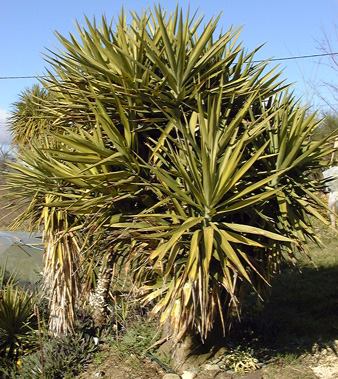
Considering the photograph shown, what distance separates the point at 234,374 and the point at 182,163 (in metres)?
2.62

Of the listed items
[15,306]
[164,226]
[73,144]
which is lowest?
[15,306]

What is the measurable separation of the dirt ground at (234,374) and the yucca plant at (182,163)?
34.4 inches

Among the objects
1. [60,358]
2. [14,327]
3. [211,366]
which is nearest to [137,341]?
[60,358]

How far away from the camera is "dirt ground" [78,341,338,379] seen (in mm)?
4938

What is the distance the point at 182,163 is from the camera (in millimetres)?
4145

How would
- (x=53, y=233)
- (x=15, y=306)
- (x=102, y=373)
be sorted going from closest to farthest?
1. (x=102, y=373)
2. (x=53, y=233)
3. (x=15, y=306)

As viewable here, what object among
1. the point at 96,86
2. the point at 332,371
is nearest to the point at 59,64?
the point at 96,86

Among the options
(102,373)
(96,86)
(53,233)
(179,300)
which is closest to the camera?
(179,300)

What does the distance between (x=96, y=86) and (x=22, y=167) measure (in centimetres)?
177

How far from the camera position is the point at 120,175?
4301 millimetres

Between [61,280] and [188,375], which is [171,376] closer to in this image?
[188,375]

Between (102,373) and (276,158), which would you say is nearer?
(276,158)

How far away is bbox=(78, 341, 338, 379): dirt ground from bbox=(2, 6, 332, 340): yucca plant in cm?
87

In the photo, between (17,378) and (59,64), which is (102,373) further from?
(59,64)
